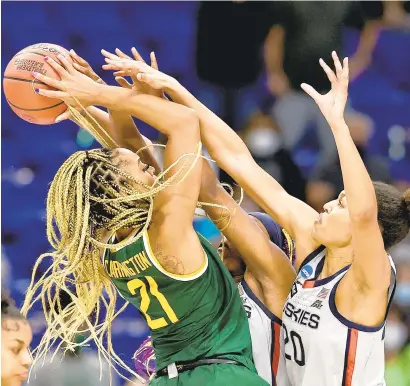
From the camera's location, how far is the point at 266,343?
320 centimetres

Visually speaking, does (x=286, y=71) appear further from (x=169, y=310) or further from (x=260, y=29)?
(x=169, y=310)

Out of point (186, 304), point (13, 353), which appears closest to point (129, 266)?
point (186, 304)

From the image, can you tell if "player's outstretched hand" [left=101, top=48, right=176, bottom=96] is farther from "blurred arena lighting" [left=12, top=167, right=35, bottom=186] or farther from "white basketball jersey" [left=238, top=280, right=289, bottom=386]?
"blurred arena lighting" [left=12, top=167, right=35, bottom=186]

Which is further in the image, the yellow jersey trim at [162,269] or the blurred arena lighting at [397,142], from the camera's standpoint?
the blurred arena lighting at [397,142]

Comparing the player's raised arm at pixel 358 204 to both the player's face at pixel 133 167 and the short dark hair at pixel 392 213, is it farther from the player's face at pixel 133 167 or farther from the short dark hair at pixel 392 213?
the player's face at pixel 133 167

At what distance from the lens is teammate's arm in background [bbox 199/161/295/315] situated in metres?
3.15

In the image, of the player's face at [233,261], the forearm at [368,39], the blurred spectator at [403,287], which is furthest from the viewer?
the forearm at [368,39]

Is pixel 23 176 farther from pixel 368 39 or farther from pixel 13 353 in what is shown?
pixel 13 353

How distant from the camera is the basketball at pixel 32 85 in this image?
3.07 meters

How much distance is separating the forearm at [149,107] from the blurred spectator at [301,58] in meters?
3.25

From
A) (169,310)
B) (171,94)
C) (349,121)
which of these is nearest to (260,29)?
(349,121)

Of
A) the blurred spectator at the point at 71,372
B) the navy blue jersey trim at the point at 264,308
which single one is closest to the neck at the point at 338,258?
the navy blue jersey trim at the point at 264,308

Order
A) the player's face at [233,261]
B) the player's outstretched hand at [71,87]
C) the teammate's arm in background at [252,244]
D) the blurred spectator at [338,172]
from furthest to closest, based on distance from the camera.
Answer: the blurred spectator at [338,172] → the player's face at [233,261] → the teammate's arm in background at [252,244] → the player's outstretched hand at [71,87]

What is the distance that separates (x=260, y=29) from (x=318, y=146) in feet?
3.24
